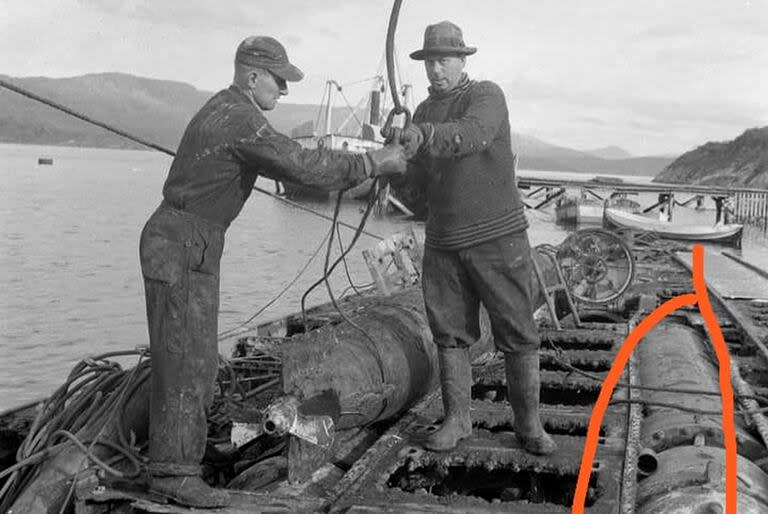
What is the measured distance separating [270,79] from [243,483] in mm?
2547

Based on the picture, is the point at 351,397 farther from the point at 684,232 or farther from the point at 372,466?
the point at 684,232

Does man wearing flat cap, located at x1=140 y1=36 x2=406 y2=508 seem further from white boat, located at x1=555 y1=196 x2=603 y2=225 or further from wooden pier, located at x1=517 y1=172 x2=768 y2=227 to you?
white boat, located at x1=555 y1=196 x2=603 y2=225

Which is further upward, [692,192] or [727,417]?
[727,417]

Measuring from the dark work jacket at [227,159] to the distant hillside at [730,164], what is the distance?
320 feet

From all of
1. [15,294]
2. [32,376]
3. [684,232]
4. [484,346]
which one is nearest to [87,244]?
[15,294]

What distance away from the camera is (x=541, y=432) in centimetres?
563

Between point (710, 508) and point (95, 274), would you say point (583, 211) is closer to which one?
point (95, 274)

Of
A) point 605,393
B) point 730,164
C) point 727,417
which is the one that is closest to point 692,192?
point 605,393

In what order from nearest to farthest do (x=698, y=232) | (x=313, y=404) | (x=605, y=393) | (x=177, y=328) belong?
(x=177, y=328) < (x=313, y=404) < (x=605, y=393) < (x=698, y=232)

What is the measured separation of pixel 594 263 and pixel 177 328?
7.78 meters

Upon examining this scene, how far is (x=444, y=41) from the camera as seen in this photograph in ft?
17.7

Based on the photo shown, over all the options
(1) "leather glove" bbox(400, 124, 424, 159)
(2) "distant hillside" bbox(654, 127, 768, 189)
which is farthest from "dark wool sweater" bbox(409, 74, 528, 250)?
(2) "distant hillside" bbox(654, 127, 768, 189)

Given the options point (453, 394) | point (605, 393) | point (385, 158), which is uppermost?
point (385, 158)

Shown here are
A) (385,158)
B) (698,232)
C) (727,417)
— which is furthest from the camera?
(698,232)
